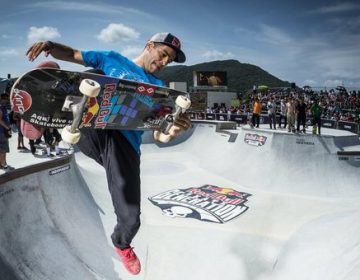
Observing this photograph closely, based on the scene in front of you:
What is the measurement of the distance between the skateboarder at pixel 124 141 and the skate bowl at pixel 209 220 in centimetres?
190

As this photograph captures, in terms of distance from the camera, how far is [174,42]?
11.0 feet

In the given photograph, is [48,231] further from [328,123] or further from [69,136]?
[328,123]

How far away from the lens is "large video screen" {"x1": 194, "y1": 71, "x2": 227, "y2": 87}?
53.1 m

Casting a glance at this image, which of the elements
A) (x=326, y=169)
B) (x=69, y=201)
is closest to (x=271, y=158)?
(x=326, y=169)

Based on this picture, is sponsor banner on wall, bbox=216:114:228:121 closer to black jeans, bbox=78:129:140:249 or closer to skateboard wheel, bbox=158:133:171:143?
skateboard wheel, bbox=158:133:171:143

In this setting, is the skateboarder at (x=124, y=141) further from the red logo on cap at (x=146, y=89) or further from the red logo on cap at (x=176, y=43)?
the red logo on cap at (x=146, y=89)

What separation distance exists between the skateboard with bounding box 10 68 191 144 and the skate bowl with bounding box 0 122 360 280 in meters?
2.28

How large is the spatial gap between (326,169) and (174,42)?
9528mm

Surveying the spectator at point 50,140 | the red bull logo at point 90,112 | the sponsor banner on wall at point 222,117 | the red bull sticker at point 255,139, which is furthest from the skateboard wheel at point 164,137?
the sponsor banner on wall at point 222,117

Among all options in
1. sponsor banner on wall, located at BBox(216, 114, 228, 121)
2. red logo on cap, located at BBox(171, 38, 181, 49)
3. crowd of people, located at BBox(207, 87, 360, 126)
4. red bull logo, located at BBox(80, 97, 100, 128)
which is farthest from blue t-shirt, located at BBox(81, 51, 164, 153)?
sponsor banner on wall, located at BBox(216, 114, 228, 121)

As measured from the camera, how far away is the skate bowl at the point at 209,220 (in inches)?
186

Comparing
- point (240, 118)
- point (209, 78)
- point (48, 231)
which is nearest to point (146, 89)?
point (48, 231)

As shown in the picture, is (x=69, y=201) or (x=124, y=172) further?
(x=69, y=201)

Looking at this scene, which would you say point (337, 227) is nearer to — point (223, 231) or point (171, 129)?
point (223, 231)
